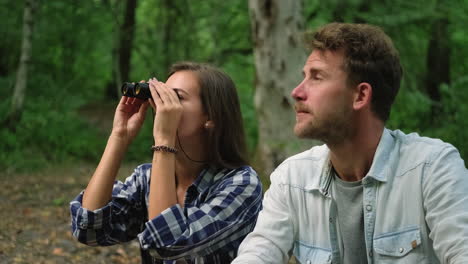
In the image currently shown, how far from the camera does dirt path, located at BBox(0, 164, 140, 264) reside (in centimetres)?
511

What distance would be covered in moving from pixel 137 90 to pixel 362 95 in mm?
1081

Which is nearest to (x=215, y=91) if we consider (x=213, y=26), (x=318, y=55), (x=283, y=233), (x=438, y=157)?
(x=318, y=55)

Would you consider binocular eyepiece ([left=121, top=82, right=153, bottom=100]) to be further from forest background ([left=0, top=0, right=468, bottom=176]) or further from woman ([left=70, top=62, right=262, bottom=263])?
forest background ([left=0, top=0, right=468, bottom=176])

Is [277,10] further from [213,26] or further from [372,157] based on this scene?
[213,26]

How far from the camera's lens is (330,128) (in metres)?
2.35

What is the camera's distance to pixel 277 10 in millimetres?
6266

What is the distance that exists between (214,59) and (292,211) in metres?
10.5

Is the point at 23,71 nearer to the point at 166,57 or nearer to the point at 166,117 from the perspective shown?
the point at 166,57

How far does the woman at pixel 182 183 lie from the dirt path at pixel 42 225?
2.33 metres

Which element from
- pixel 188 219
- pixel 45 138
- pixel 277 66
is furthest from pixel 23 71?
pixel 188 219

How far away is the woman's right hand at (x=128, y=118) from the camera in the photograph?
302 cm

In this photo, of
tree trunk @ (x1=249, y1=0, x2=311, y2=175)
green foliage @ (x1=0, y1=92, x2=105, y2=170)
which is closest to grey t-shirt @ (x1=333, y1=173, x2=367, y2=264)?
tree trunk @ (x1=249, y1=0, x2=311, y2=175)

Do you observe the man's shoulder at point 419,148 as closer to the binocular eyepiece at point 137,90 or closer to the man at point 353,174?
the man at point 353,174

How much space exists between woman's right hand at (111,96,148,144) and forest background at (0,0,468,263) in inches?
92.9
